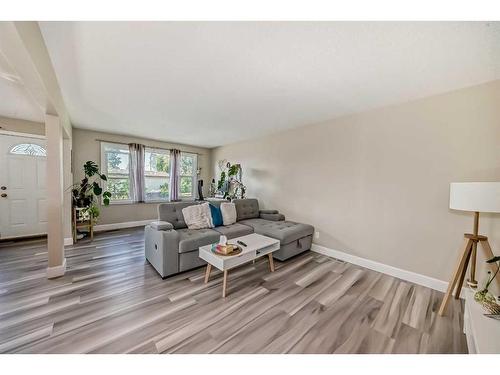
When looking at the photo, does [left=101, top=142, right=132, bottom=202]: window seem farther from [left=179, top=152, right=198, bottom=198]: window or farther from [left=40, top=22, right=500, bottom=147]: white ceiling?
[left=40, top=22, right=500, bottom=147]: white ceiling

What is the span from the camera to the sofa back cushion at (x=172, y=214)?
2.89m

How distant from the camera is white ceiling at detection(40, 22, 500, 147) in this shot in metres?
1.36

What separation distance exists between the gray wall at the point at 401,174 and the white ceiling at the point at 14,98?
3735 millimetres

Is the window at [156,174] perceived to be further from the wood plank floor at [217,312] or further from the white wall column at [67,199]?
the wood plank floor at [217,312]

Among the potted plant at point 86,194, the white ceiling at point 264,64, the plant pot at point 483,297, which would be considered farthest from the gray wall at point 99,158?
the plant pot at point 483,297

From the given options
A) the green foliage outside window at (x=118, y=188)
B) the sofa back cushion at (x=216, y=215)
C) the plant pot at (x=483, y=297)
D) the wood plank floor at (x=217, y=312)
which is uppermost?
the green foliage outside window at (x=118, y=188)

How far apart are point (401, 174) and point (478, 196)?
0.98 m

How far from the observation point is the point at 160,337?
1.47m

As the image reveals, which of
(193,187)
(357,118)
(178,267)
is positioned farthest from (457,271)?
(193,187)

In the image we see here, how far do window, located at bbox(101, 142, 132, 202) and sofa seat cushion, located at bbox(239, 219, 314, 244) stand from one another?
3.22 m

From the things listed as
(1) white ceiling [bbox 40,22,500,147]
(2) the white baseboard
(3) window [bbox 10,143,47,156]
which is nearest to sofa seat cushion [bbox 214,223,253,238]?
(2) the white baseboard
